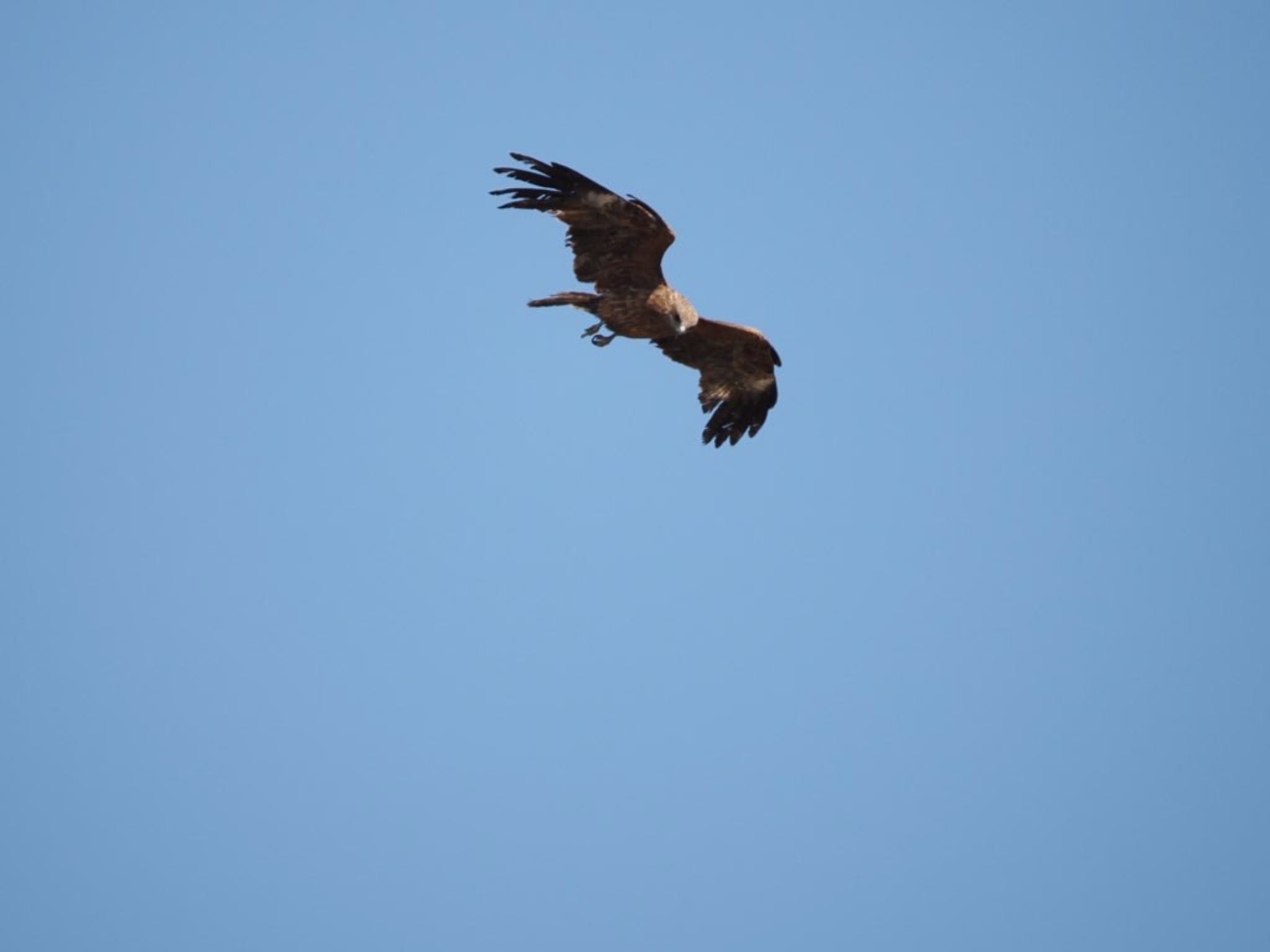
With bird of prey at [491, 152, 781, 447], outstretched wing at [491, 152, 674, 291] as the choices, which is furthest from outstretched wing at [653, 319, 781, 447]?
outstretched wing at [491, 152, 674, 291]

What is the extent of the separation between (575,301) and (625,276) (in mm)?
639

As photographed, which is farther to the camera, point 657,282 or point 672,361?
point 672,361

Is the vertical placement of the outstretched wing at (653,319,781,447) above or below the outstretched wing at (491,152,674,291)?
above

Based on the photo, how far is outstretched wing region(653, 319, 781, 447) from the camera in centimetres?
2027

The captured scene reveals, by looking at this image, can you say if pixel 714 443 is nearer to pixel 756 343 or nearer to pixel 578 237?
pixel 756 343

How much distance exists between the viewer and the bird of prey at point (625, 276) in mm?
17656

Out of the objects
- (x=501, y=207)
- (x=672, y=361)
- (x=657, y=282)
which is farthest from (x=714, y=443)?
(x=501, y=207)

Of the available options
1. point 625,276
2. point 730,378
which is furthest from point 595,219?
point 730,378

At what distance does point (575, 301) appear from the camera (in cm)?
1823

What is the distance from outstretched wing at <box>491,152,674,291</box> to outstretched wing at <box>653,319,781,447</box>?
2235 mm

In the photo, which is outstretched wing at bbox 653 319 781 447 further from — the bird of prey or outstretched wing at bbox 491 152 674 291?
outstretched wing at bbox 491 152 674 291

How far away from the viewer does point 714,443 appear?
21.1 m

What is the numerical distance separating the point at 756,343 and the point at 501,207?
166 inches

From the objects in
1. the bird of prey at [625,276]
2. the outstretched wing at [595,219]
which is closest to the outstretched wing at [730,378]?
the bird of prey at [625,276]
